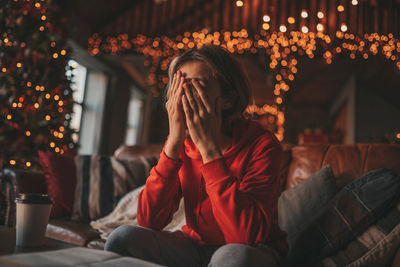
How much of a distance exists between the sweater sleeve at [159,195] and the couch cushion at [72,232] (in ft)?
2.62

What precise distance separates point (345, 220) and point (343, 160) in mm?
596

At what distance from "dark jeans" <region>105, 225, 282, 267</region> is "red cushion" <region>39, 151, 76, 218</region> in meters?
1.40

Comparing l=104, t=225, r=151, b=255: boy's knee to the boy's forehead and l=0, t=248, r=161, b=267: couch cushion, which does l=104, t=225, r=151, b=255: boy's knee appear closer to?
l=0, t=248, r=161, b=267: couch cushion

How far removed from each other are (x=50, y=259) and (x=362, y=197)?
48.7 inches

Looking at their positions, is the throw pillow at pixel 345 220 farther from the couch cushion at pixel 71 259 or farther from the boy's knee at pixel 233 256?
the couch cushion at pixel 71 259

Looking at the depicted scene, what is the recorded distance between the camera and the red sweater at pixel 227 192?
1018 mm

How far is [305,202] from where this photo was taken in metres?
1.81

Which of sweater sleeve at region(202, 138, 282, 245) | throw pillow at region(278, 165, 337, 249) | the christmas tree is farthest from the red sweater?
the christmas tree

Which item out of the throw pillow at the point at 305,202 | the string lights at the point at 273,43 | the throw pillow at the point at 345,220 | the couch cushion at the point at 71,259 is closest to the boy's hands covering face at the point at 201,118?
the couch cushion at the point at 71,259

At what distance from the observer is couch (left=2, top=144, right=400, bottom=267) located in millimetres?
1905

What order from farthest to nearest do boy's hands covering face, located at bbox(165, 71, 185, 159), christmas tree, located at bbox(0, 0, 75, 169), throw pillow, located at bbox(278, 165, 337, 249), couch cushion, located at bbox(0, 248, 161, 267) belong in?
1. christmas tree, located at bbox(0, 0, 75, 169)
2. throw pillow, located at bbox(278, 165, 337, 249)
3. boy's hands covering face, located at bbox(165, 71, 185, 159)
4. couch cushion, located at bbox(0, 248, 161, 267)

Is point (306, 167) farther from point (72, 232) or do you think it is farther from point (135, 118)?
point (135, 118)

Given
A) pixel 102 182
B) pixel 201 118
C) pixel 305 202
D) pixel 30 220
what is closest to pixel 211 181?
pixel 201 118

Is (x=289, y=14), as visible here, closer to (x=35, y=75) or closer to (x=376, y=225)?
(x=35, y=75)
